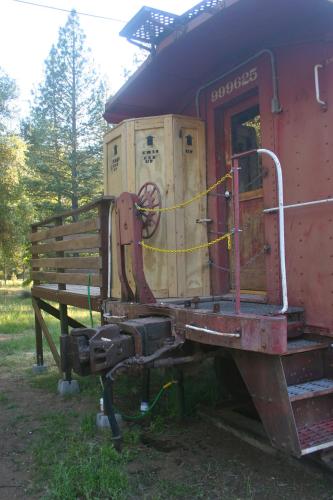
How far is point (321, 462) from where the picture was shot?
3.66 meters

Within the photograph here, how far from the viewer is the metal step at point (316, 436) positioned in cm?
307

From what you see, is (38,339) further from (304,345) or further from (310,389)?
(310,389)

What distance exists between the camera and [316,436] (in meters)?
3.20

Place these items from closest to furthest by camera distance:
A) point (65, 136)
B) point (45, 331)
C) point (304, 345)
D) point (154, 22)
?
point (304, 345), point (154, 22), point (45, 331), point (65, 136)

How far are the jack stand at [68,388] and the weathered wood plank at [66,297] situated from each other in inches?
41.9

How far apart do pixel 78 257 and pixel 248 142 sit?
106 inches

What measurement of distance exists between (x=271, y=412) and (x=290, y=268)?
1332 millimetres

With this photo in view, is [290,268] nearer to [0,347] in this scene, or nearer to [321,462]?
[321,462]

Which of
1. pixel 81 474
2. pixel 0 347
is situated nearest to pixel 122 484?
pixel 81 474

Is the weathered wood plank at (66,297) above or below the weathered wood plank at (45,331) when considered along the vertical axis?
above

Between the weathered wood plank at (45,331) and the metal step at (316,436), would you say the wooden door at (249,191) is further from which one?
the weathered wood plank at (45,331)

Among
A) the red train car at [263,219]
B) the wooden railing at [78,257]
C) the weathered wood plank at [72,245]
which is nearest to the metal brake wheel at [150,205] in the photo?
the wooden railing at [78,257]

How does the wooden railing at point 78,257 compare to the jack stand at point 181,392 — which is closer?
the jack stand at point 181,392

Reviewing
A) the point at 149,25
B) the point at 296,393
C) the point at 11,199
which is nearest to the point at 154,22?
the point at 149,25
